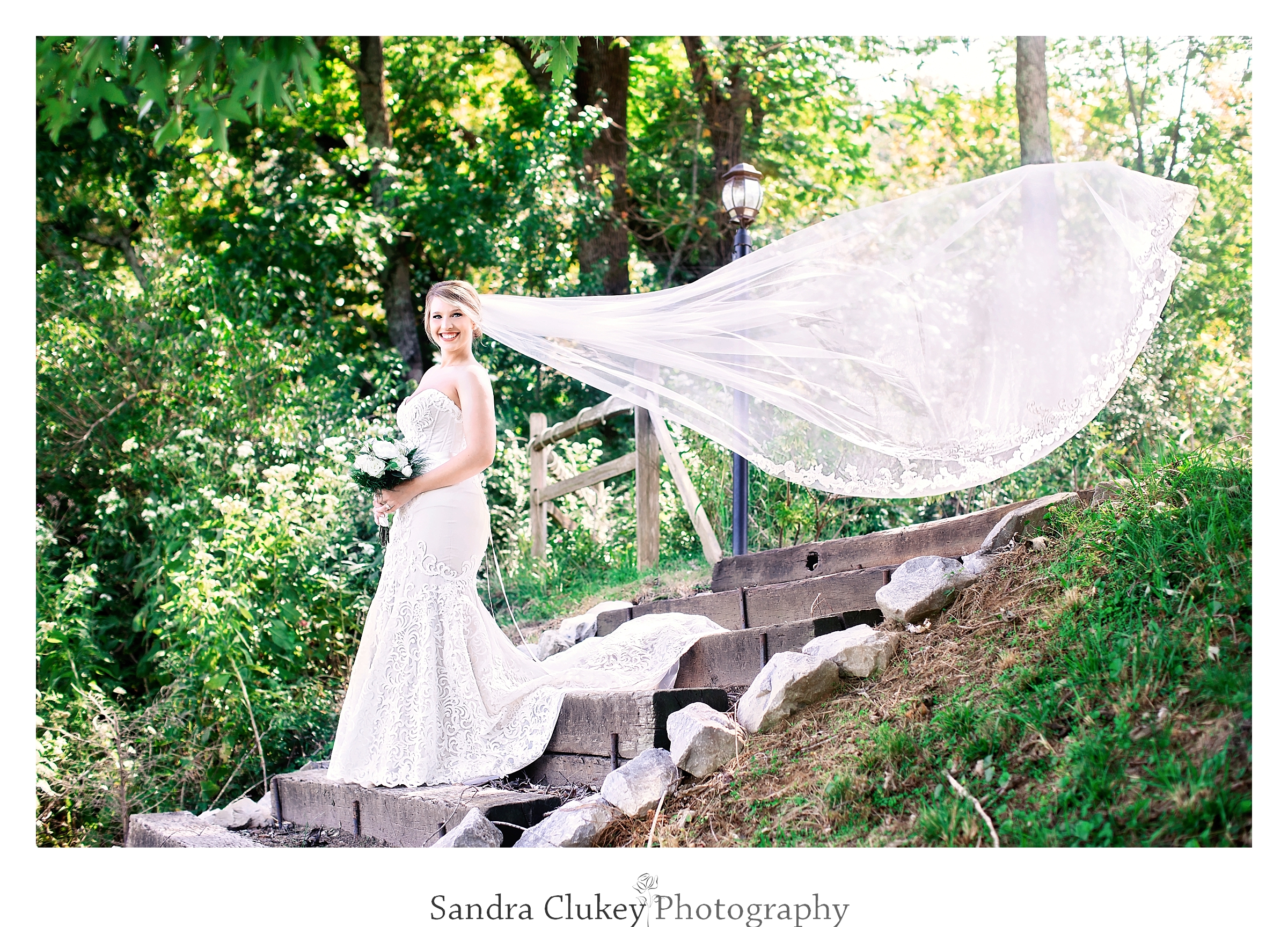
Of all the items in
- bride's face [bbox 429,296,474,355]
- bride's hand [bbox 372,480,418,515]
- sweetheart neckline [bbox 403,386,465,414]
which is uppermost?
bride's face [bbox 429,296,474,355]

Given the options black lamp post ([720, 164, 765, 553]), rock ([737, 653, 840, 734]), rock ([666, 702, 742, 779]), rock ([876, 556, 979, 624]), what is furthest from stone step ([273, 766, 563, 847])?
black lamp post ([720, 164, 765, 553])

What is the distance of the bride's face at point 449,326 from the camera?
418 cm

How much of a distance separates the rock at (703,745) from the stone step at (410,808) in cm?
57

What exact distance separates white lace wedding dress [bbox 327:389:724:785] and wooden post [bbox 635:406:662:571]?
2.71 metres

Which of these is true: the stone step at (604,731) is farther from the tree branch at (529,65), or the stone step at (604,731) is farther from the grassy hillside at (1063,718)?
the tree branch at (529,65)

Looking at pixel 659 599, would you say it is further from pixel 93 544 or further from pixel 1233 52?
pixel 1233 52

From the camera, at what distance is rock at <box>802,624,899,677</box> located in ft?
11.3

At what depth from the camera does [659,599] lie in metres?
5.28

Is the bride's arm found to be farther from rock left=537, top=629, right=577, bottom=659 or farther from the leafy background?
rock left=537, top=629, right=577, bottom=659

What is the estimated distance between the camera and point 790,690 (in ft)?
11.1

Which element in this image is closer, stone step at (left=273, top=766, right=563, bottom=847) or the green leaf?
the green leaf

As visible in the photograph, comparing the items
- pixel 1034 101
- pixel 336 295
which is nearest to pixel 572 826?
pixel 1034 101

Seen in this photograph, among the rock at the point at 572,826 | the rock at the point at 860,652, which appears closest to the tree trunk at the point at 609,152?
the rock at the point at 860,652
